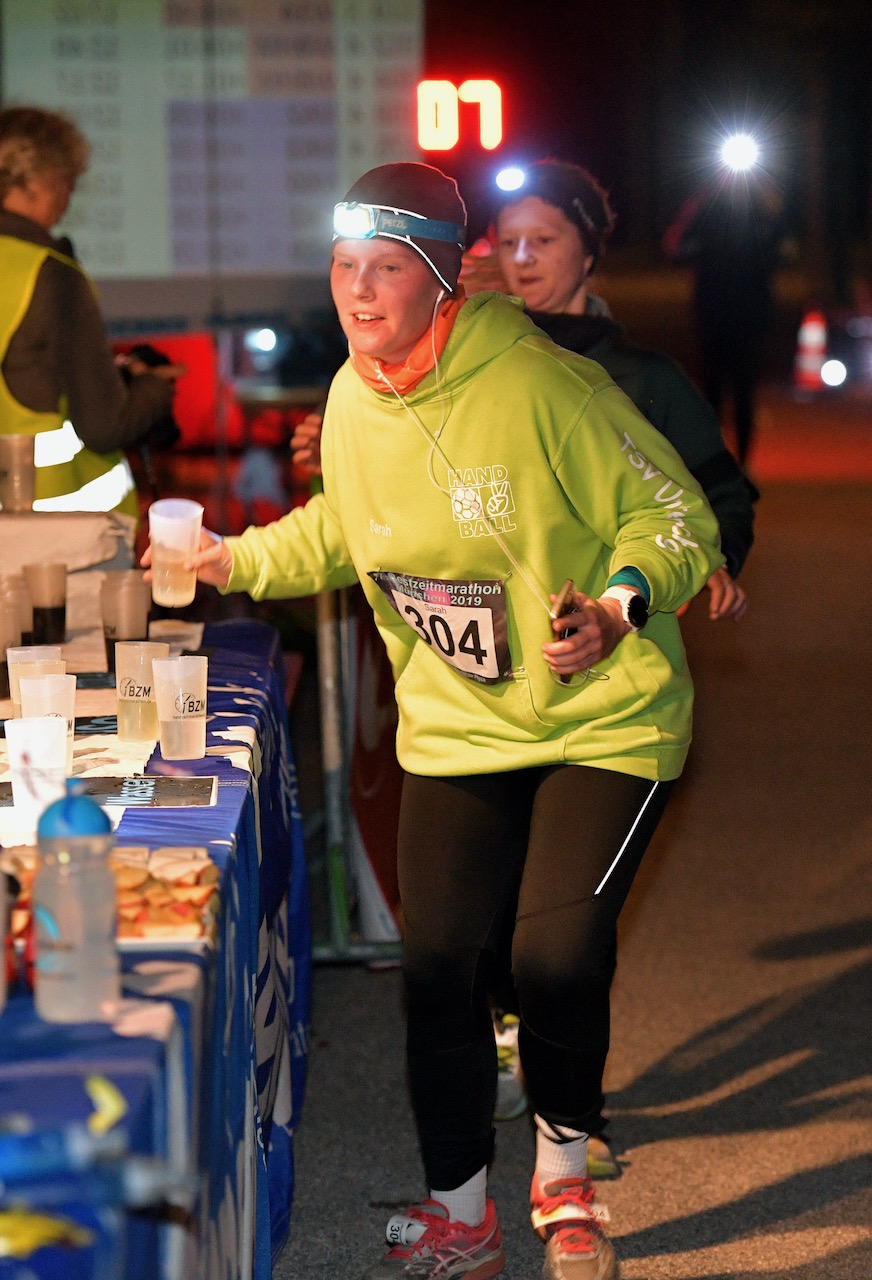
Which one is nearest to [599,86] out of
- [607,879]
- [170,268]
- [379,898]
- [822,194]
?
[170,268]

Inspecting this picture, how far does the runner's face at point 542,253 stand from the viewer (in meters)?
3.38

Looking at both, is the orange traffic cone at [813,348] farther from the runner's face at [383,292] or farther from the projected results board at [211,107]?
the runner's face at [383,292]

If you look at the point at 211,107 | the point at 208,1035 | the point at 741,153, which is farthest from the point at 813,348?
the point at 208,1035

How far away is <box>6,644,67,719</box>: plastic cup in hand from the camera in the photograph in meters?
2.77

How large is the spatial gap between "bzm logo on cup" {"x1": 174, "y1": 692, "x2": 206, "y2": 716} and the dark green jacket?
1120 millimetres

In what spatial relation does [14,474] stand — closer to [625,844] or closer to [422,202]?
[422,202]

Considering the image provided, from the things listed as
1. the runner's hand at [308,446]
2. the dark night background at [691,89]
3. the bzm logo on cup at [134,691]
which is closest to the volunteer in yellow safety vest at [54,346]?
the runner's hand at [308,446]

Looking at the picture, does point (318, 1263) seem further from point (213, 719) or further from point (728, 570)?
point (728, 570)

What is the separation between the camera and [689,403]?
3383 millimetres

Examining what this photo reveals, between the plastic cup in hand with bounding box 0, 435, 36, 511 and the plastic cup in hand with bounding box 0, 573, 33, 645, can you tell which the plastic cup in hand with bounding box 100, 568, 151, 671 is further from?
the plastic cup in hand with bounding box 0, 435, 36, 511

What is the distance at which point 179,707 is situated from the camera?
8.65 ft

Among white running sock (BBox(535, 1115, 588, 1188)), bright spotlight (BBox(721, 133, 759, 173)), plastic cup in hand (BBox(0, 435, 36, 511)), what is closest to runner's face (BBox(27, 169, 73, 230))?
plastic cup in hand (BBox(0, 435, 36, 511))

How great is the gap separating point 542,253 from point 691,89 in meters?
21.2

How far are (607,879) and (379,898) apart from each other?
1.68m
